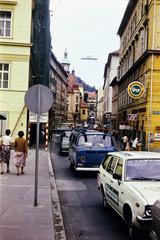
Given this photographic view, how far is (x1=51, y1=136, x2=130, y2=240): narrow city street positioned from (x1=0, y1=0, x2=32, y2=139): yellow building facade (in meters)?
16.4

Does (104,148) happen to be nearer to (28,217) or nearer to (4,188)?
(4,188)

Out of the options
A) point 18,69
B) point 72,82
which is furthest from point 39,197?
point 72,82

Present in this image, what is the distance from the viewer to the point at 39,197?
11188 mm

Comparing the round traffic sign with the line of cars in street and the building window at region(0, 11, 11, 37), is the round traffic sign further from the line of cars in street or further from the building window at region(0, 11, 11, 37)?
the building window at region(0, 11, 11, 37)

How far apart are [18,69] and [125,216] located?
24.3 m

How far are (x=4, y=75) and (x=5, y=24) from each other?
3572 millimetres

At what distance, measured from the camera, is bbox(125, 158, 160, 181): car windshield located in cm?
859

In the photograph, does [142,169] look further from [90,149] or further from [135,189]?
[90,149]

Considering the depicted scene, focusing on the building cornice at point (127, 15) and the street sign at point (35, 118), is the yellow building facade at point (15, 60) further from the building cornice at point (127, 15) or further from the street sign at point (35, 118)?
the building cornice at point (127, 15)

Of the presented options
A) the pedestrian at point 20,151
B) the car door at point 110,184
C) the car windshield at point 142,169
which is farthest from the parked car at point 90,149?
the car windshield at point 142,169

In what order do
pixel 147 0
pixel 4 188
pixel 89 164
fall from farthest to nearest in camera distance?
pixel 147 0
pixel 89 164
pixel 4 188

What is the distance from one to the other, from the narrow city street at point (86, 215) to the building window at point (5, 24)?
1868 centimetres

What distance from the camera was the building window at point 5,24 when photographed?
103 feet

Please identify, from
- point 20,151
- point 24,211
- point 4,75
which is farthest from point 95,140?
point 4,75
